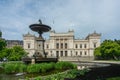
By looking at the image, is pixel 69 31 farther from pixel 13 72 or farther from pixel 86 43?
pixel 13 72

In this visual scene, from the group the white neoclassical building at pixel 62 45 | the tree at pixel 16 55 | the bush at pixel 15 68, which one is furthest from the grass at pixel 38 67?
the white neoclassical building at pixel 62 45

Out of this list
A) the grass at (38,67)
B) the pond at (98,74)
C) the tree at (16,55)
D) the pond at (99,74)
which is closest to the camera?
the pond at (99,74)

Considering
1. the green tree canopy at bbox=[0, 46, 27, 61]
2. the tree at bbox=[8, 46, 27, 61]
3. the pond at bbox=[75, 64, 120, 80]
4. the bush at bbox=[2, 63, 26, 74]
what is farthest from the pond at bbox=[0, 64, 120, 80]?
the green tree canopy at bbox=[0, 46, 27, 61]

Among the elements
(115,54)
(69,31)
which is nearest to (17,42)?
(69,31)

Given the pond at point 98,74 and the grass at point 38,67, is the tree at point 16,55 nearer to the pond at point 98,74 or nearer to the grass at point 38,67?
the grass at point 38,67

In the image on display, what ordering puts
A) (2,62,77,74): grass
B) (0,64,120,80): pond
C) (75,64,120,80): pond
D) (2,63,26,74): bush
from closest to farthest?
(75,64,120,80): pond → (0,64,120,80): pond → (2,62,77,74): grass → (2,63,26,74): bush

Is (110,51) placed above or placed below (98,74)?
above

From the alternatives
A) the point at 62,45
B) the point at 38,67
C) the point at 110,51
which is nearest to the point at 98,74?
the point at 38,67

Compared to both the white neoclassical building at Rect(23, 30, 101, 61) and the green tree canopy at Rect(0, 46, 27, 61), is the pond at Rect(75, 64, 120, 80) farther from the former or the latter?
the white neoclassical building at Rect(23, 30, 101, 61)

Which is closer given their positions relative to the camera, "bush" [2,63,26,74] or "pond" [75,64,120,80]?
"pond" [75,64,120,80]

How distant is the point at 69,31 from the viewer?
83375 millimetres

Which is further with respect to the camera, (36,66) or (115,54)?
(115,54)

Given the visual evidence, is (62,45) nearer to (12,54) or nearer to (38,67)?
(12,54)

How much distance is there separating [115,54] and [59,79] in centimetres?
5215
